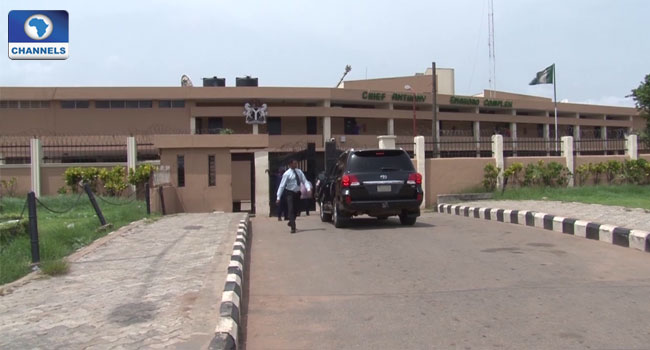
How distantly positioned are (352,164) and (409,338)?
7.54 m

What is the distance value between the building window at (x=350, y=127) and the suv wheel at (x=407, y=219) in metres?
31.1

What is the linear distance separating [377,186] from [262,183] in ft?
21.2

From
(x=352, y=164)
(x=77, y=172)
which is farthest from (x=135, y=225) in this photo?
(x=77, y=172)

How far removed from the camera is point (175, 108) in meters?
40.4

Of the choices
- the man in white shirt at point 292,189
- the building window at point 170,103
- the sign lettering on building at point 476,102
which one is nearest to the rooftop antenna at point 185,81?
the building window at point 170,103

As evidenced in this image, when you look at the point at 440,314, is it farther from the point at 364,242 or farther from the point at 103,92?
the point at 103,92

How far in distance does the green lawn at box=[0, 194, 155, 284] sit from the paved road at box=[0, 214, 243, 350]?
54 cm

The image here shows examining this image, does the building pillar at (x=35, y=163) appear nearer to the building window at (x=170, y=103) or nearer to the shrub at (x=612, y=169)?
the shrub at (x=612, y=169)

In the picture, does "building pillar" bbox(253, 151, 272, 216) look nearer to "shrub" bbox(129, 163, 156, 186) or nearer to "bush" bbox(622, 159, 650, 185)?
"shrub" bbox(129, 163, 156, 186)

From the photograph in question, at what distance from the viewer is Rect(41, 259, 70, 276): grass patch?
22.6 ft

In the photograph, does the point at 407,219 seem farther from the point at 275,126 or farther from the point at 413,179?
the point at 275,126

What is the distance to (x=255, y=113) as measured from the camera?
129ft

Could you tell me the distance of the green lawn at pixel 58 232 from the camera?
7.27 metres

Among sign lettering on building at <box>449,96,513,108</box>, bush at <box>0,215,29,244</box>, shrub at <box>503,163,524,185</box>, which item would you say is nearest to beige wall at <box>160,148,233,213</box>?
bush at <box>0,215,29,244</box>
